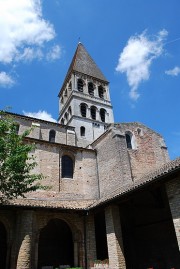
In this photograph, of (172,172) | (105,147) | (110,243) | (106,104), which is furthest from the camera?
(106,104)

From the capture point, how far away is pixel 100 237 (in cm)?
1598

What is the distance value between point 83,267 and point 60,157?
8409 mm

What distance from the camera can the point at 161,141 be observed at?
20.8 m

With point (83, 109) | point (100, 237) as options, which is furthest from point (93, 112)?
point (100, 237)

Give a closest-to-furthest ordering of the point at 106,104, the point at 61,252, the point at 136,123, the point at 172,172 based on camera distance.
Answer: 1. the point at 172,172
2. the point at 61,252
3. the point at 136,123
4. the point at 106,104

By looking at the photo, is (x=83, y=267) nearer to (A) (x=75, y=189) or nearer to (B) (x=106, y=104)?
(A) (x=75, y=189)

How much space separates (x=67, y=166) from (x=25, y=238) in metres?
7.96

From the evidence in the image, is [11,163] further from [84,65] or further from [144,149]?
[84,65]

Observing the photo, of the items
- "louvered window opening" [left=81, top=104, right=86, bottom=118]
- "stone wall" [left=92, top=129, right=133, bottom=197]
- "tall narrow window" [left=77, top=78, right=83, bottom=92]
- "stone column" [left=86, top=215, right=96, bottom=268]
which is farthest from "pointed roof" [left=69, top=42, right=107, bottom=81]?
"stone column" [left=86, top=215, right=96, bottom=268]

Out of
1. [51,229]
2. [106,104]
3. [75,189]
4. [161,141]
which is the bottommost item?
[51,229]

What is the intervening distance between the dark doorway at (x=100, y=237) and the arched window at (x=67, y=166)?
166 inches

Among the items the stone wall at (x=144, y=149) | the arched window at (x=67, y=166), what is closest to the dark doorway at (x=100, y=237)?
the arched window at (x=67, y=166)

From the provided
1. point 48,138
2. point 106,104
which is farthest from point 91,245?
point 106,104

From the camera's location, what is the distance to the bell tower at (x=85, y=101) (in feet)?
88.9
